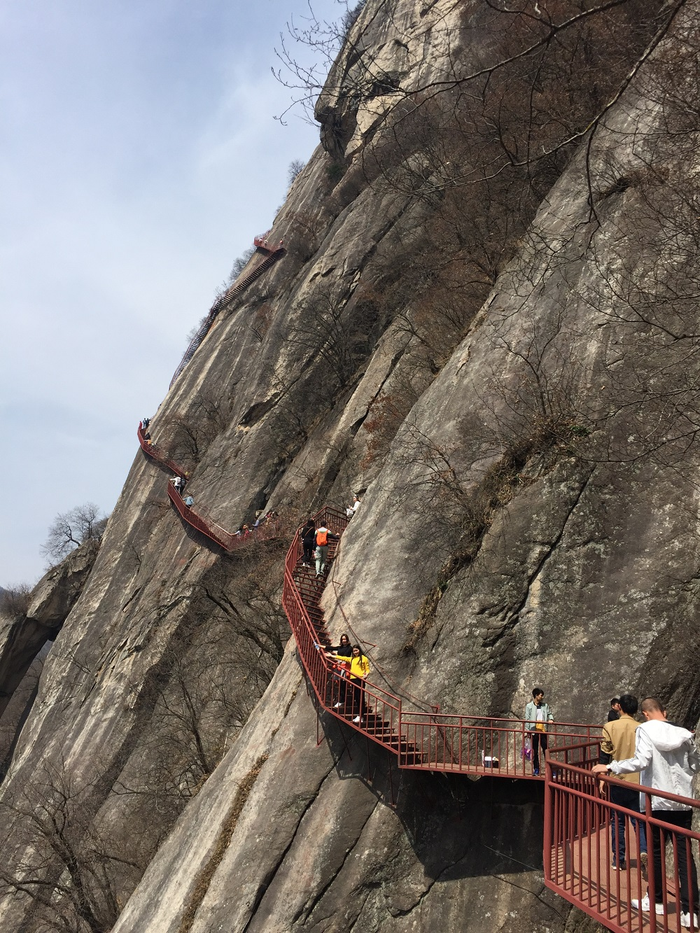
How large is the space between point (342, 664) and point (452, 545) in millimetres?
3048

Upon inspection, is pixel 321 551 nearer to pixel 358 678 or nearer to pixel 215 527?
pixel 358 678

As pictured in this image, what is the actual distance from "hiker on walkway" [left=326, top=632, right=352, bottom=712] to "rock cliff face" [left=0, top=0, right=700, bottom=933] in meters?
0.75

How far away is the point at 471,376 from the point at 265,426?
15.3 metres

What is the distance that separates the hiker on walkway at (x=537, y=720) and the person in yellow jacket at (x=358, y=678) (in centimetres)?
271

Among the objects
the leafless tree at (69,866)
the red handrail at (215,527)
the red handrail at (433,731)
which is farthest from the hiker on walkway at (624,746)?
the red handrail at (215,527)

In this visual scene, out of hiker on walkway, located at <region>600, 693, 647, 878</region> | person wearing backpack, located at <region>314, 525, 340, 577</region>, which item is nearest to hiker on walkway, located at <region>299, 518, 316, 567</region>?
person wearing backpack, located at <region>314, 525, 340, 577</region>

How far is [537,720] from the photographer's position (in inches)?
351

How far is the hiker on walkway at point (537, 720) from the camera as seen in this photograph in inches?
342

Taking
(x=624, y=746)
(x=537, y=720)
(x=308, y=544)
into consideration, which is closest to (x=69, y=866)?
(x=308, y=544)

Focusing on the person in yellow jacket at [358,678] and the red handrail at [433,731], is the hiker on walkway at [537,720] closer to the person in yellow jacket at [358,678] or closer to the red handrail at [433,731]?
the red handrail at [433,731]

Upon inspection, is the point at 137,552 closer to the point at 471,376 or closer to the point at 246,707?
the point at 246,707

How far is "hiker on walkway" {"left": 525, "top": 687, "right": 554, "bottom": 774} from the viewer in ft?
28.5

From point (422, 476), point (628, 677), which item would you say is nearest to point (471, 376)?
point (422, 476)

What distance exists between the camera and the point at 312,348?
28141 millimetres
